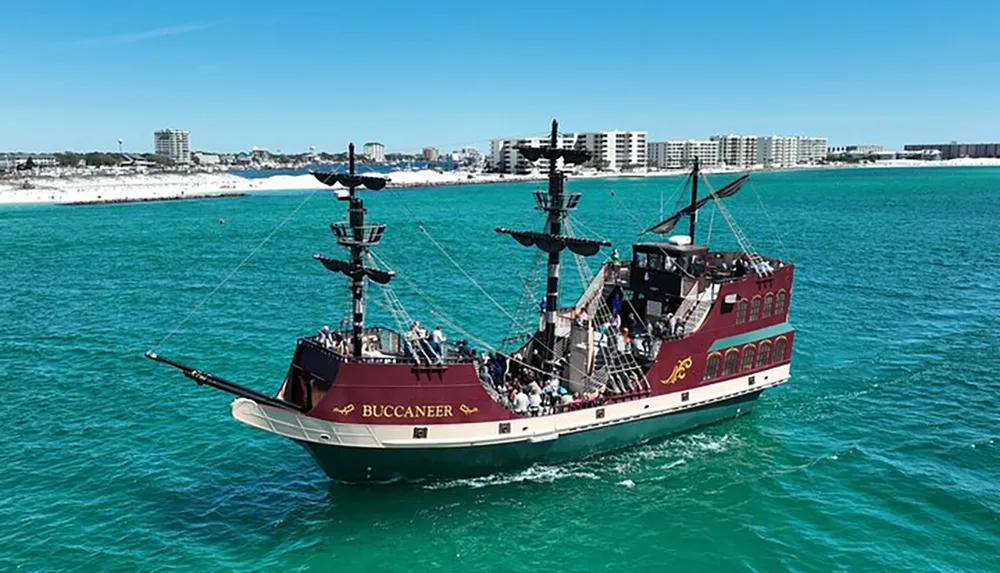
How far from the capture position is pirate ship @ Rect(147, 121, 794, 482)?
73.6 feet

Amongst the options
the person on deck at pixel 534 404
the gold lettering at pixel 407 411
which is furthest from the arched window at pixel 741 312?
the gold lettering at pixel 407 411

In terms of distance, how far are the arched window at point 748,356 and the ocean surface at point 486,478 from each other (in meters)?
2.44

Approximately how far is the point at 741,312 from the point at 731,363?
2.03 m

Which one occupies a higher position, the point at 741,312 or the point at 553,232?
the point at 553,232

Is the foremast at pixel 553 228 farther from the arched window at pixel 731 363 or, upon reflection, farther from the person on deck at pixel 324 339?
the person on deck at pixel 324 339

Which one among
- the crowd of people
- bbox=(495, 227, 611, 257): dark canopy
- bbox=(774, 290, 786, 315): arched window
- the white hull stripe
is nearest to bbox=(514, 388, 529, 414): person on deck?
the crowd of people

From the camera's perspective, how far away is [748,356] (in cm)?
2958

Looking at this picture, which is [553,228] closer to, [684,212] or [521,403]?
[521,403]

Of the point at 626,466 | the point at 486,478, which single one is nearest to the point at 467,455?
the point at 486,478

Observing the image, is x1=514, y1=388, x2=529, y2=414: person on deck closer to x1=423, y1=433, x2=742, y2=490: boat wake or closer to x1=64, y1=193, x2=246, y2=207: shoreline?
x1=423, y1=433, x2=742, y2=490: boat wake

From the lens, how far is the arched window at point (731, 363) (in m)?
28.9

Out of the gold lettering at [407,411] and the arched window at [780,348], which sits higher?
the arched window at [780,348]

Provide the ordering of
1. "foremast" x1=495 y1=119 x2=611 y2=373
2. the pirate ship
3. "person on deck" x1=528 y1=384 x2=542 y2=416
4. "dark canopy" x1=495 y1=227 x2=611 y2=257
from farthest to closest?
"foremast" x1=495 y1=119 x2=611 y2=373 < "dark canopy" x1=495 y1=227 x2=611 y2=257 < "person on deck" x1=528 y1=384 x2=542 y2=416 < the pirate ship

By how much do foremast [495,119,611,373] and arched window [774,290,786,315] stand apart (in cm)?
938
